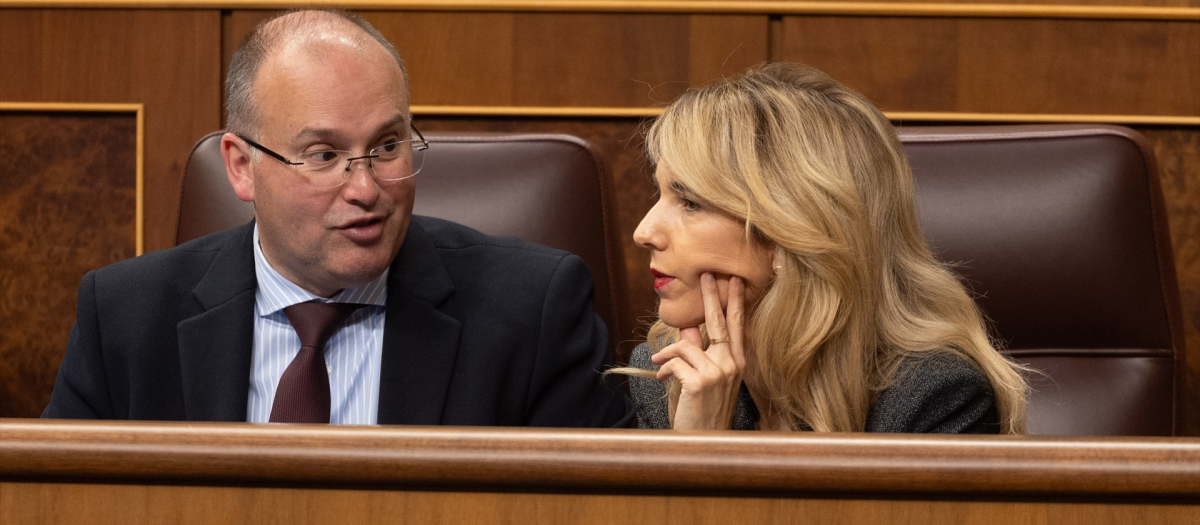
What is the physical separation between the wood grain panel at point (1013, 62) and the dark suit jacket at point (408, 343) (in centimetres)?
75

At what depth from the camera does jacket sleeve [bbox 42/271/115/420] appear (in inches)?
50.1

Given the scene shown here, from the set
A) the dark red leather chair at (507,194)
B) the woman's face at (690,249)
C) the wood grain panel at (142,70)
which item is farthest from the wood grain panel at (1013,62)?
the wood grain panel at (142,70)

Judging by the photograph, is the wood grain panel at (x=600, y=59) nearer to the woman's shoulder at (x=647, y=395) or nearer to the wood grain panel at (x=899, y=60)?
the wood grain panel at (x=899, y=60)

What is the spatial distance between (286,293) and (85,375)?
0.24 meters

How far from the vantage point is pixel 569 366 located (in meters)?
1.31

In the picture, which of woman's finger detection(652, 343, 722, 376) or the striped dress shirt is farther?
the striped dress shirt

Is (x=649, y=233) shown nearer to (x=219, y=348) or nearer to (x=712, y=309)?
(x=712, y=309)

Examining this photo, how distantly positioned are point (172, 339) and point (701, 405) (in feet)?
2.02

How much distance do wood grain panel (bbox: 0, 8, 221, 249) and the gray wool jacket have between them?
1.26m

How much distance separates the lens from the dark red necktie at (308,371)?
1207 mm

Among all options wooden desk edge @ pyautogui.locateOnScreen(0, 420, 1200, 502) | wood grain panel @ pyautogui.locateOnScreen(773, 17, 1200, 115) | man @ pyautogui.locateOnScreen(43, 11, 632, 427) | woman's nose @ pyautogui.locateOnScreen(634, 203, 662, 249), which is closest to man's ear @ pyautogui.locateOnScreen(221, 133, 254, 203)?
man @ pyautogui.locateOnScreen(43, 11, 632, 427)

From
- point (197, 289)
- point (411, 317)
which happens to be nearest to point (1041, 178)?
point (411, 317)

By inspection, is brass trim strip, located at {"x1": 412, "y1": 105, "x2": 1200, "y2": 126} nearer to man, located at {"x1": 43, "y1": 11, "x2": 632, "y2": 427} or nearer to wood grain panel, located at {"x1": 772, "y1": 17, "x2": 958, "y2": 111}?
wood grain panel, located at {"x1": 772, "y1": 17, "x2": 958, "y2": 111}

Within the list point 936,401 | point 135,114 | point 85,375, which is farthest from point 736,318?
point 135,114
